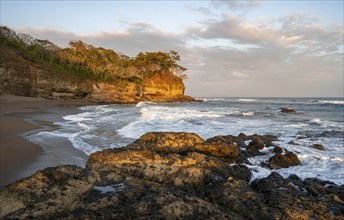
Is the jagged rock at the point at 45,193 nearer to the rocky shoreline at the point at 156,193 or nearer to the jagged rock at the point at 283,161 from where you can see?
the rocky shoreline at the point at 156,193

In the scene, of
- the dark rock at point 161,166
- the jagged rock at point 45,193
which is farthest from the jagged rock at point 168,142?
the jagged rock at point 45,193

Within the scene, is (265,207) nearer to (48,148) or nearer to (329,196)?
(329,196)

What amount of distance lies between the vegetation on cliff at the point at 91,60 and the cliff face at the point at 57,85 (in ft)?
7.32

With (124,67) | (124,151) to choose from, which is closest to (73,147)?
(124,151)

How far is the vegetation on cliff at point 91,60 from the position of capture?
1860 inches

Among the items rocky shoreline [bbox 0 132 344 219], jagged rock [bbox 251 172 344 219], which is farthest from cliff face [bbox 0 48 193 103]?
jagged rock [bbox 251 172 344 219]

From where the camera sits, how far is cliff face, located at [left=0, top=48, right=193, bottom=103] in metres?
38.7

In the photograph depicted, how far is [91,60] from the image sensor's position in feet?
188

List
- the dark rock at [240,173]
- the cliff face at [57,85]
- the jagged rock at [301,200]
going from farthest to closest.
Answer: the cliff face at [57,85] → the dark rock at [240,173] → the jagged rock at [301,200]

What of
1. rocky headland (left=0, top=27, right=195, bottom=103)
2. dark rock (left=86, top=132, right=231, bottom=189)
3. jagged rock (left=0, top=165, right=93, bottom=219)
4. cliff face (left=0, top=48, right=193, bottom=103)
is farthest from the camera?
rocky headland (left=0, top=27, right=195, bottom=103)

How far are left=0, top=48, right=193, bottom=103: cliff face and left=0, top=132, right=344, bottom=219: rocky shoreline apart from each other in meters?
39.4

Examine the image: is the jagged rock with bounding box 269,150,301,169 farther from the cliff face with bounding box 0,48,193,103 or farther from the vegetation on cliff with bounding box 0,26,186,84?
the vegetation on cliff with bounding box 0,26,186,84

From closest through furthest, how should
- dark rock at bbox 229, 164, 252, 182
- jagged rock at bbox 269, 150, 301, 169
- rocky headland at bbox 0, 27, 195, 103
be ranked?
dark rock at bbox 229, 164, 252, 182 → jagged rock at bbox 269, 150, 301, 169 → rocky headland at bbox 0, 27, 195, 103

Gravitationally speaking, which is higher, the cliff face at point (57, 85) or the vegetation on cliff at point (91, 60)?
the vegetation on cliff at point (91, 60)
